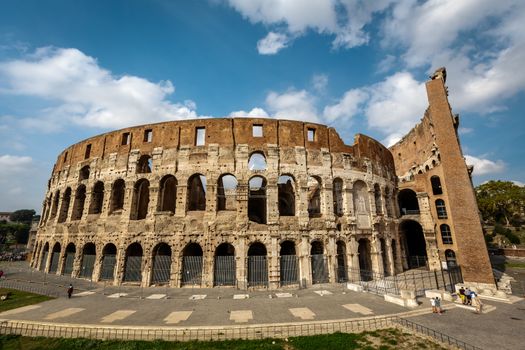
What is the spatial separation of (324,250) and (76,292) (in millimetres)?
16490

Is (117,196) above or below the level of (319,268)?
above

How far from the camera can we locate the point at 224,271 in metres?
17.0

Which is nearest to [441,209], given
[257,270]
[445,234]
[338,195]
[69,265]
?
[445,234]

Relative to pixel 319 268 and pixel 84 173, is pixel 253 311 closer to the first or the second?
pixel 319 268

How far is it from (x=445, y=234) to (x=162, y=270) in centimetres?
2480

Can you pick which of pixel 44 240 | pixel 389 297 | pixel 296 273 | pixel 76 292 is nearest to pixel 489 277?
pixel 389 297

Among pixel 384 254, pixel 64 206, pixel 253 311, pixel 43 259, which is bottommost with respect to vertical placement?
pixel 253 311

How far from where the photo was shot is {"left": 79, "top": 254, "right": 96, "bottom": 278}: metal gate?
19.6m

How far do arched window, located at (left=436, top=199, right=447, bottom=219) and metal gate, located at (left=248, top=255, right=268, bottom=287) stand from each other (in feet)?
59.9

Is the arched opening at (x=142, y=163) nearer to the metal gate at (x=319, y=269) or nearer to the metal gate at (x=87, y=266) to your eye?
the metal gate at (x=87, y=266)

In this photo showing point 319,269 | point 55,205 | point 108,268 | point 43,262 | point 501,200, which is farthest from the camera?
point 501,200

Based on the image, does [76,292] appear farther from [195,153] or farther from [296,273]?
[296,273]

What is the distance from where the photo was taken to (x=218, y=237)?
57.1 ft

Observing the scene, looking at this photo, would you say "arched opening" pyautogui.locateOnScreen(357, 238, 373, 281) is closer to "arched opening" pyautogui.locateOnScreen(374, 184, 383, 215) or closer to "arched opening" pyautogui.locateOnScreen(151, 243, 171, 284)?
"arched opening" pyautogui.locateOnScreen(374, 184, 383, 215)
